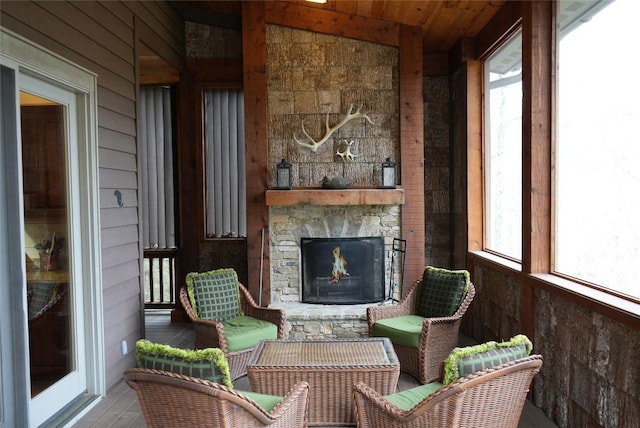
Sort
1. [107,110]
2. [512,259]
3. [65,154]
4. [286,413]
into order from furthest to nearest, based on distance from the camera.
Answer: [512,259] < [107,110] < [65,154] < [286,413]

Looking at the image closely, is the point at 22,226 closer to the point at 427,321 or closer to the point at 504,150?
the point at 427,321

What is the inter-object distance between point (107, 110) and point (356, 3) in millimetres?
2596

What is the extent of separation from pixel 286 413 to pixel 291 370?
637mm

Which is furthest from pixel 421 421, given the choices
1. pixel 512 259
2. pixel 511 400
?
pixel 512 259

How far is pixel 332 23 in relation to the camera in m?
5.38

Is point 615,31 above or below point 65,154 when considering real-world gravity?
above

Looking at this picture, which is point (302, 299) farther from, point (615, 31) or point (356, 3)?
point (615, 31)

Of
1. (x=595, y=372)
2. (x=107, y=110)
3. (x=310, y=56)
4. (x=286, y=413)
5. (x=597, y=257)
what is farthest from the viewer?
(x=310, y=56)

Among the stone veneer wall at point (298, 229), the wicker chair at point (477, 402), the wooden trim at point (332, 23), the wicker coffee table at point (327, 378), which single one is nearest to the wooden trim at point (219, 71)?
the wooden trim at point (332, 23)

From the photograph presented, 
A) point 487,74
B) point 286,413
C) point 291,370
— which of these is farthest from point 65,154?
point 487,74

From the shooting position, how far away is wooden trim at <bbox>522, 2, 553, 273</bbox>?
361 cm

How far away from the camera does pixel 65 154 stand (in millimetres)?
3514

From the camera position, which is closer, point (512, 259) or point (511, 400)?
point (511, 400)

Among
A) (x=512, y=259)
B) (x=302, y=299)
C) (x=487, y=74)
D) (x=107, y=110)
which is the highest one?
(x=487, y=74)
